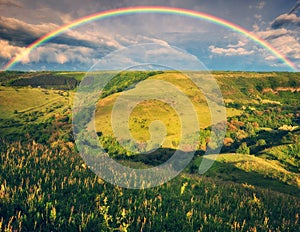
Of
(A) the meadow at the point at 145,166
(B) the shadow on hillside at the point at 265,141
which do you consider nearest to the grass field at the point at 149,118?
(A) the meadow at the point at 145,166

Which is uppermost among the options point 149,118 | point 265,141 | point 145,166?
point 149,118

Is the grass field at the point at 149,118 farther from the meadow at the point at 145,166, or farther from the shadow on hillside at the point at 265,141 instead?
the shadow on hillside at the point at 265,141

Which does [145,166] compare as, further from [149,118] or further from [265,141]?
[265,141]

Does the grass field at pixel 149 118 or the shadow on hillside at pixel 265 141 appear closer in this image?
the grass field at pixel 149 118

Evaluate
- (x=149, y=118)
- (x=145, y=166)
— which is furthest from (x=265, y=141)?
(x=145, y=166)

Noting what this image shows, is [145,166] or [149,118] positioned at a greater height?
[149,118]

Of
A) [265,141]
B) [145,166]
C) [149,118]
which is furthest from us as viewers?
[149,118]

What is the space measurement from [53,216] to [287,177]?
17.8m

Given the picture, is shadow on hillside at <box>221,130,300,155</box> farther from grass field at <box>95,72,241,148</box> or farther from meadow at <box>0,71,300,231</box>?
grass field at <box>95,72,241,148</box>

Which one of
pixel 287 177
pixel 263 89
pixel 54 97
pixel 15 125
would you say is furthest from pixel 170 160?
pixel 263 89

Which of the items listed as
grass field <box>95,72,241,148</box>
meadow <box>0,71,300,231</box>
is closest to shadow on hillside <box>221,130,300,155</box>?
meadow <box>0,71,300,231</box>

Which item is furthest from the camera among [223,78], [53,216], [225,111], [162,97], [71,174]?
[223,78]

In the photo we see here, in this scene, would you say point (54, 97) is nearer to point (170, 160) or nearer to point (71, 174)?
point (170, 160)

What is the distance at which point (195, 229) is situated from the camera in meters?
7.60
